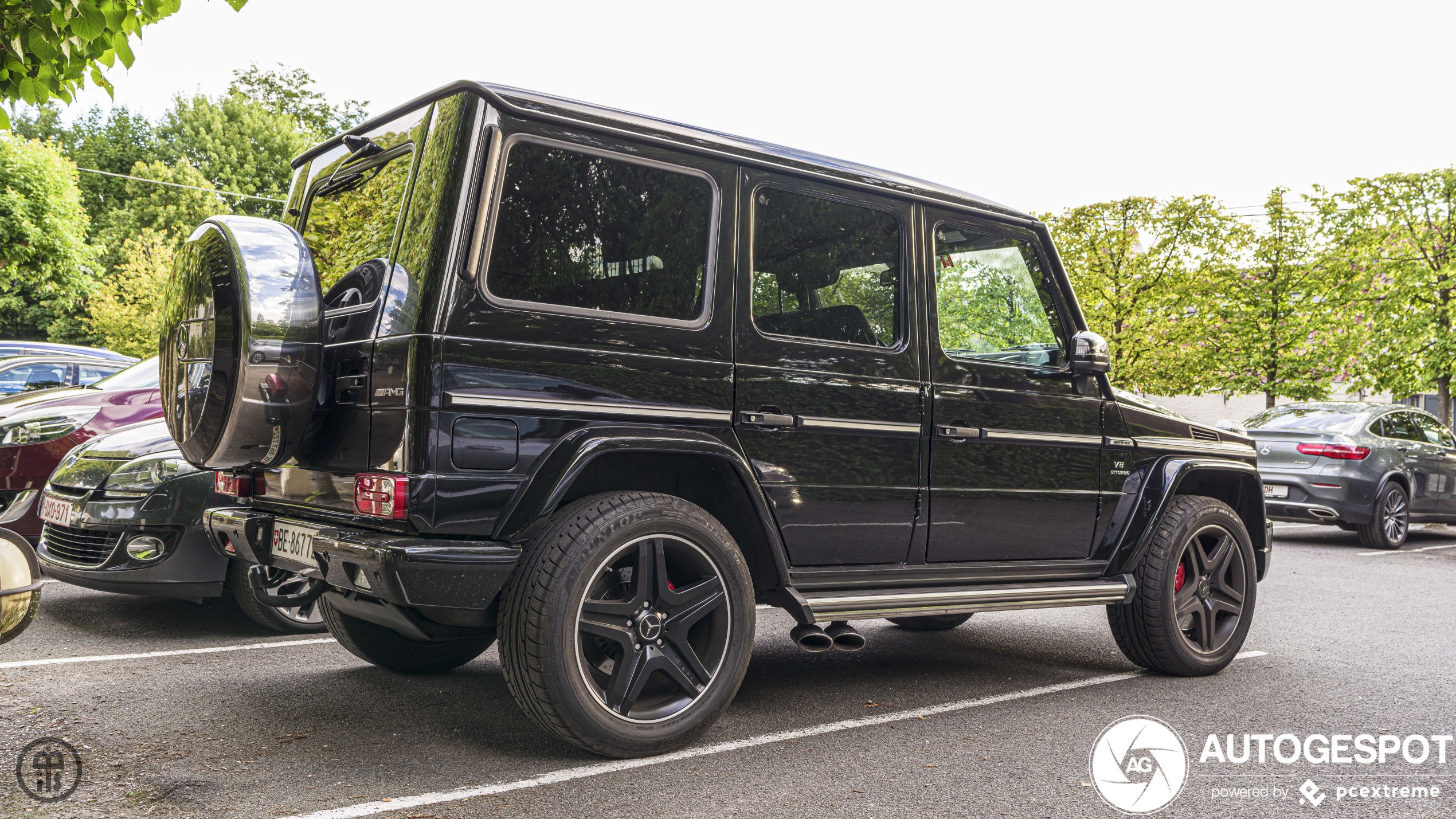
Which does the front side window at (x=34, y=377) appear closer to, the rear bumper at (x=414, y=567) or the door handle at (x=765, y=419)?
the rear bumper at (x=414, y=567)

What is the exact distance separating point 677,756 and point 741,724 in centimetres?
53

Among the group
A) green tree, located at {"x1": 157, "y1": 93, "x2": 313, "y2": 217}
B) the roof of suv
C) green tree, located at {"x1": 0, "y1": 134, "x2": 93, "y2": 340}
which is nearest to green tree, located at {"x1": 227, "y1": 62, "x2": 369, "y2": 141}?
green tree, located at {"x1": 157, "y1": 93, "x2": 313, "y2": 217}

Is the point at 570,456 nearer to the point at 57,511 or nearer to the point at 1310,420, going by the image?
the point at 57,511

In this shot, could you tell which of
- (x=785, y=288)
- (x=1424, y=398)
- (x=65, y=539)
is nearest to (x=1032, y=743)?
(x=785, y=288)

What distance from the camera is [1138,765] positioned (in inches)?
148

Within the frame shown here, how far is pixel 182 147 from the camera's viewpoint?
126ft

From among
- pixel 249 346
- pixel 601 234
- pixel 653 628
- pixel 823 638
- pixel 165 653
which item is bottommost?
pixel 165 653

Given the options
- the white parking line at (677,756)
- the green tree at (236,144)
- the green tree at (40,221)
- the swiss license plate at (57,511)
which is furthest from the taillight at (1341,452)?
the green tree at (236,144)

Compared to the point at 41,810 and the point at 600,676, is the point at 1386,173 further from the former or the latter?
the point at 41,810

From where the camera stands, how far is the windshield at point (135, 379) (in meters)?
7.50

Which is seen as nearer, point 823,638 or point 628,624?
point 628,624

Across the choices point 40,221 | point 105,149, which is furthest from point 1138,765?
point 105,149

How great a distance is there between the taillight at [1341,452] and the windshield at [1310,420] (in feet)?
0.86

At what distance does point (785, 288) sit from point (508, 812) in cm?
209
